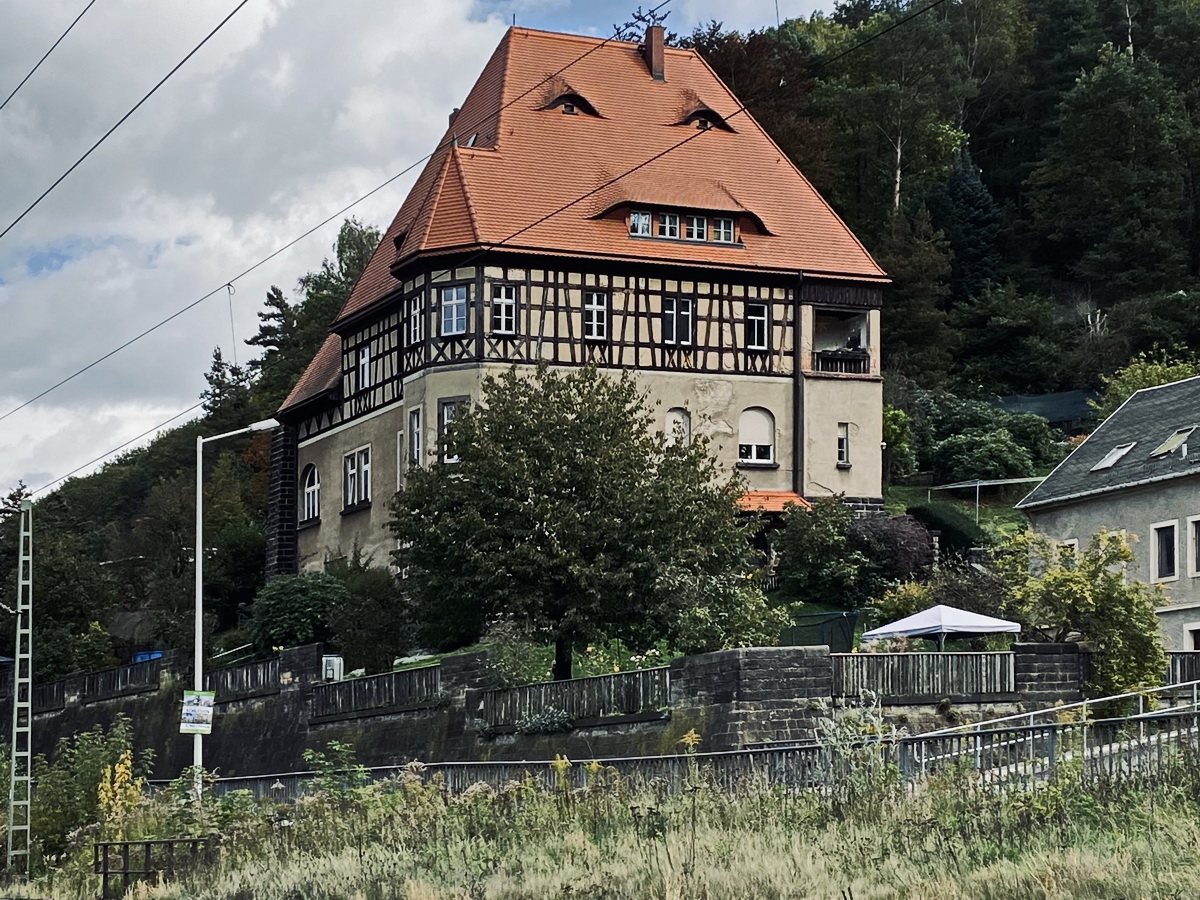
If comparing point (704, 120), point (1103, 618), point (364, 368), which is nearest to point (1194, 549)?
point (1103, 618)

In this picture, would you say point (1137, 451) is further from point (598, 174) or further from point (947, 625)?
point (598, 174)

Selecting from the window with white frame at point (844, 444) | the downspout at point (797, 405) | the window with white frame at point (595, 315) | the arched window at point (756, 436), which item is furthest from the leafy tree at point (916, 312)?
the window with white frame at point (595, 315)

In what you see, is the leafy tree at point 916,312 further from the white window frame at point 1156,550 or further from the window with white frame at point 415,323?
the white window frame at point 1156,550

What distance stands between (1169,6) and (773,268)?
41.4 meters

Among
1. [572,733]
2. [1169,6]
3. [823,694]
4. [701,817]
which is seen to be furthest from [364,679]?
[1169,6]

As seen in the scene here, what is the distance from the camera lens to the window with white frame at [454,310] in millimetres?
51844

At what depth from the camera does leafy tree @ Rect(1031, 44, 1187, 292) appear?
257ft

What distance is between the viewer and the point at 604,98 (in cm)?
5775

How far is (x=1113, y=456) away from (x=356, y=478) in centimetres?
2071

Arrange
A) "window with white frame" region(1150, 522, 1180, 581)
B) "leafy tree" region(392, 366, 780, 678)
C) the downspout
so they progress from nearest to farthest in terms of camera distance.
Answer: "leafy tree" region(392, 366, 780, 678)
"window with white frame" region(1150, 522, 1180, 581)
the downspout

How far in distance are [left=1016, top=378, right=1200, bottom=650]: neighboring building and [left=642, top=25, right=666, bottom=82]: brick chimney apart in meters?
17.2

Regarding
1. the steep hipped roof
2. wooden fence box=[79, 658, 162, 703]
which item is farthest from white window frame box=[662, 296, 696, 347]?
wooden fence box=[79, 658, 162, 703]

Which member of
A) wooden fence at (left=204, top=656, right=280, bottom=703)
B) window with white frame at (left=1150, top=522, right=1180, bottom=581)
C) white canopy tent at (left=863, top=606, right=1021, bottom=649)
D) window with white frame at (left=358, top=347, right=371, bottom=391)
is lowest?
wooden fence at (left=204, top=656, right=280, bottom=703)

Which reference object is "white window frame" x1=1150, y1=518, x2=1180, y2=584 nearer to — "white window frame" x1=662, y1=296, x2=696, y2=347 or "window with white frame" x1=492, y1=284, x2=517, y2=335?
"white window frame" x1=662, y1=296, x2=696, y2=347
